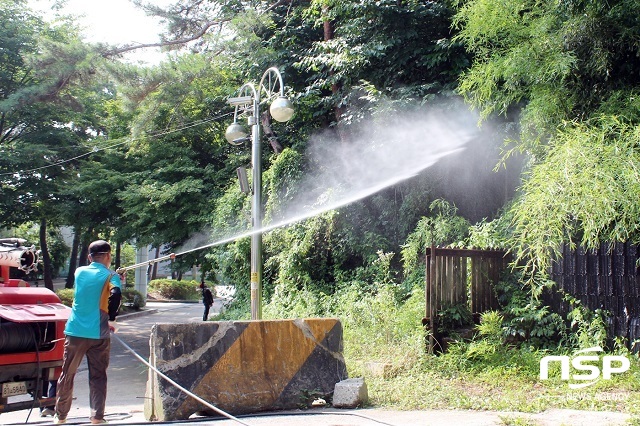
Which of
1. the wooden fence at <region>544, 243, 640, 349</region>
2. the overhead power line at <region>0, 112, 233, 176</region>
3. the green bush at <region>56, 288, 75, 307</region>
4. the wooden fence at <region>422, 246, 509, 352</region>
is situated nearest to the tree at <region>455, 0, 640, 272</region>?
the wooden fence at <region>544, 243, 640, 349</region>

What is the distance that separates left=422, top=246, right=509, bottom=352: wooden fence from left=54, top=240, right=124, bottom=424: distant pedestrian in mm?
5131

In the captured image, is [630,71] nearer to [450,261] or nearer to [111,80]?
[450,261]

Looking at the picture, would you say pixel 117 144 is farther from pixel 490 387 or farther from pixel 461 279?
pixel 490 387

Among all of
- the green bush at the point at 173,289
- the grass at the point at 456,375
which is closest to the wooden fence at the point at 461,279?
the grass at the point at 456,375

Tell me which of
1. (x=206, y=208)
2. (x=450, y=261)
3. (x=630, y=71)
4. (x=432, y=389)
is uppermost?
(x=630, y=71)

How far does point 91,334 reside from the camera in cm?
598

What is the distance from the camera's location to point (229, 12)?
18.4m

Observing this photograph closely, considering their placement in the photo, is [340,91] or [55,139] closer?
[340,91]

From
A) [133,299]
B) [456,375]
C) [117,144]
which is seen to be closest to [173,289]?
[133,299]

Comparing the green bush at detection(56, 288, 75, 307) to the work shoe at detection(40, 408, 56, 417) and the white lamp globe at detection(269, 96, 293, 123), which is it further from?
the work shoe at detection(40, 408, 56, 417)

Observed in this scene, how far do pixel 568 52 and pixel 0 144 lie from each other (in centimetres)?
1880

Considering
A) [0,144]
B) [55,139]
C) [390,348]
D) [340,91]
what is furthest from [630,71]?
[0,144]

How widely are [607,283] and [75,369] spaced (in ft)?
23.8

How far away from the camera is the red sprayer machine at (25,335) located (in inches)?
253
